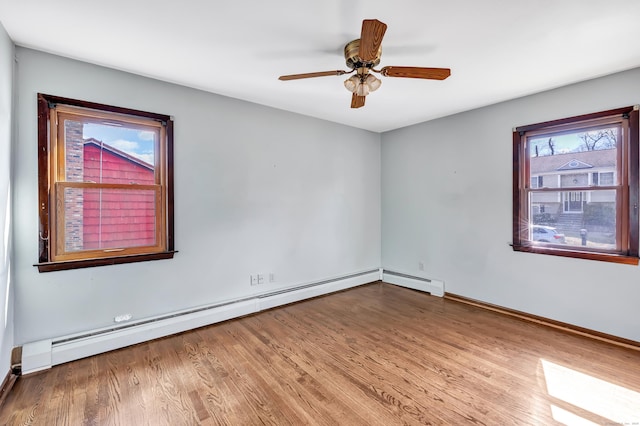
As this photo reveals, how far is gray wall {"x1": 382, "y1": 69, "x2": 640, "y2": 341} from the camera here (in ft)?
9.21

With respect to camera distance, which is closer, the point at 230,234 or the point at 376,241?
the point at 230,234

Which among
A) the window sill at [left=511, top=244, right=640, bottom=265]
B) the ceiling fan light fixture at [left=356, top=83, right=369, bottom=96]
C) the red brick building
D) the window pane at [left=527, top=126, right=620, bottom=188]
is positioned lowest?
the window sill at [left=511, top=244, right=640, bottom=265]

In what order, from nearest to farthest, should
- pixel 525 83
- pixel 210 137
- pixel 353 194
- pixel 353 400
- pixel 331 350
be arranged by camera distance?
pixel 353 400, pixel 331 350, pixel 525 83, pixel 210 137, pixel 353 194

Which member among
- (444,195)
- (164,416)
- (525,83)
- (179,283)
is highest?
(525,83)

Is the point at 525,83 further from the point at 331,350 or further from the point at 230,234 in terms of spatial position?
the point at 230,234

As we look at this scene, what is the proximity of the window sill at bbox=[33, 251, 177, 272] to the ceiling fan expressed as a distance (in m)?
2.16

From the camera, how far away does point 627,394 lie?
2004 millimetres

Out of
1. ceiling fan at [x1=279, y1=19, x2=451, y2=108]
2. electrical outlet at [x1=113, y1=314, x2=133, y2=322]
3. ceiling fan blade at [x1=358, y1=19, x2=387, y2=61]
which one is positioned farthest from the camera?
electrical outlet at [x1=113, y1=314, x2=133, y2=322]

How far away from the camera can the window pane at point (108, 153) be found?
2.49 m

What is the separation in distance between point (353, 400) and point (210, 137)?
2.96 m

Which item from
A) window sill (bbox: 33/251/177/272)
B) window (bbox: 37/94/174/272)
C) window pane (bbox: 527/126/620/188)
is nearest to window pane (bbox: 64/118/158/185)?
window (bbox: 37/94/174/272)

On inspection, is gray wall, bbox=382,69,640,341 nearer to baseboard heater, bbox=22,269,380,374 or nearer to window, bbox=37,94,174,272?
baseboard heater, bbox=22,269,380,374

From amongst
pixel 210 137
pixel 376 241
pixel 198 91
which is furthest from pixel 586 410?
pixel 198 91

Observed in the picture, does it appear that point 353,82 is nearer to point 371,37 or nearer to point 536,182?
point 371,37
